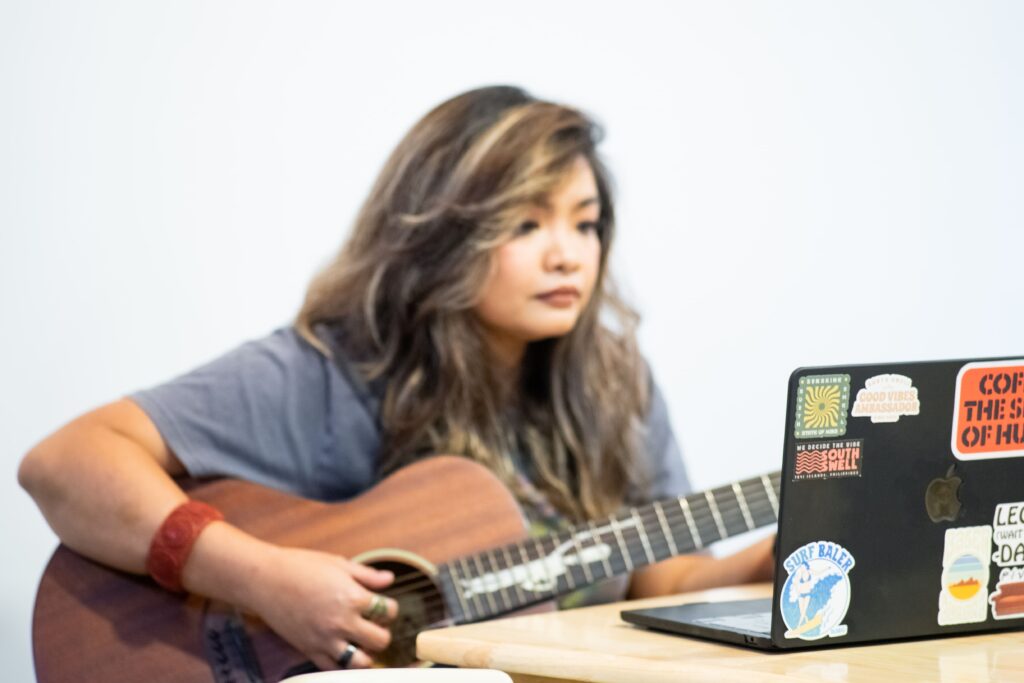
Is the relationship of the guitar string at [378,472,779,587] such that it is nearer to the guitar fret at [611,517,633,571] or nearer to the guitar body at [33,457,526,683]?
the guitar fret at [611,517,633,571]

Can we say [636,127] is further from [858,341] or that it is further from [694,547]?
[694,547]

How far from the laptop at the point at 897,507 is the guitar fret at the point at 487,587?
52 centimetres

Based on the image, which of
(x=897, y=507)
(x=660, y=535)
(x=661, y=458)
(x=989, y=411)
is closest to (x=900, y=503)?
(x=897, y=507)


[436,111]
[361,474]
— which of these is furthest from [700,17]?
[361,474]

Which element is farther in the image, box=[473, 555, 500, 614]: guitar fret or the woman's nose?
the woman's nose

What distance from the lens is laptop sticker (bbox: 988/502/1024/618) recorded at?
3.83 ft

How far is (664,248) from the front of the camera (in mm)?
2467

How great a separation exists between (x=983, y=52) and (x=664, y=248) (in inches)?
27.5

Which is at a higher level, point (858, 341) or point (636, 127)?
point (636, 127)

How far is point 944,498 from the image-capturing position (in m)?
1.14

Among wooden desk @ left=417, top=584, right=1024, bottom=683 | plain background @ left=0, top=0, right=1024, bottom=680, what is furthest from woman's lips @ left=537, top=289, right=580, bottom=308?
wooden desk @ left=417, top=584, right=1024, bottom=683

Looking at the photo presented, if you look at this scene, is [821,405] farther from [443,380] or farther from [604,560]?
[443,380]

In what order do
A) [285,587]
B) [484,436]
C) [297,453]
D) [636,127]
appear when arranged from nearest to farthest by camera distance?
1. [285,587]
2. [297,453]
3. [484,436]
4. [636,127]

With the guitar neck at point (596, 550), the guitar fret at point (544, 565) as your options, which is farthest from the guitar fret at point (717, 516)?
the guitar fret at point (544, 565)
